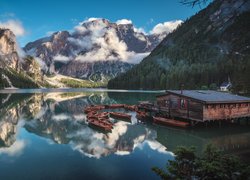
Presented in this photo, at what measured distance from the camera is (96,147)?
33125 millimetres

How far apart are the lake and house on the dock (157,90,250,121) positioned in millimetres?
2217

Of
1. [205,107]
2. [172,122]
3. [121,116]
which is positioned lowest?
[121,116]

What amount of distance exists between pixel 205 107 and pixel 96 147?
2137 cm

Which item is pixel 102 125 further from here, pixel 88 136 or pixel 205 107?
pixel 205 107

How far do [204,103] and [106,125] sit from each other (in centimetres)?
1744

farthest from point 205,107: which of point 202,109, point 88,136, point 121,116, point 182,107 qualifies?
point 121,116

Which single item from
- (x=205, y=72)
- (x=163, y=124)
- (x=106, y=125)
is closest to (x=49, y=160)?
(x=106, y=125)

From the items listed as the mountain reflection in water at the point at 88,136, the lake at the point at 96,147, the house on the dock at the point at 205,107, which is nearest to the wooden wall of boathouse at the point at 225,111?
the house on the dock at the point at 205,107

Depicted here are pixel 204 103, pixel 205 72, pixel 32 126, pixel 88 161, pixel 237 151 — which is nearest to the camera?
pixel 88 161

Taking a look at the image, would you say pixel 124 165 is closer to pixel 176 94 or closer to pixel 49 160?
pixel 49 160

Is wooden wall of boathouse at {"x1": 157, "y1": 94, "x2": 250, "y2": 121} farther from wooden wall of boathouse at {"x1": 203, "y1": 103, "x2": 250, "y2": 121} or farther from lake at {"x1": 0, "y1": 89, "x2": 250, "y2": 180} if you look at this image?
lake at {"x1": 0, "y1": 89, "x2": 250, "y2": 180}

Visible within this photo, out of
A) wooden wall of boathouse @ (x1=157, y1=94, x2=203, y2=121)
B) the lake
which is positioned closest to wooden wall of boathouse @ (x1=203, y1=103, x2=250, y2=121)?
wooden wall of boathouse @ (x1=157, y1=94, x2=203, y2=121)

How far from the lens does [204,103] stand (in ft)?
144

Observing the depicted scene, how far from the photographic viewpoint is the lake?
23641mm
